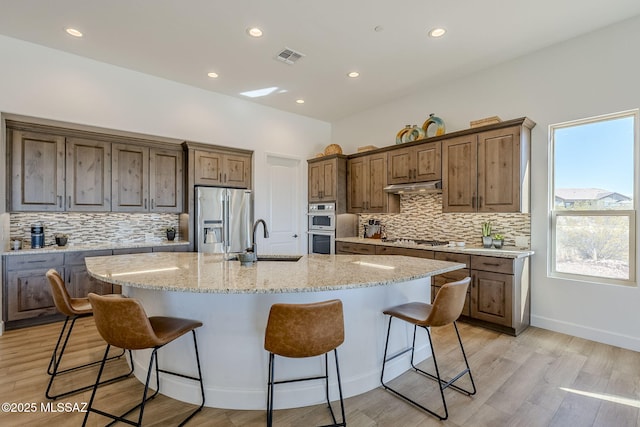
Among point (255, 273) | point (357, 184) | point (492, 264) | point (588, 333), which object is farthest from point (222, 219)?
point (588, 333)

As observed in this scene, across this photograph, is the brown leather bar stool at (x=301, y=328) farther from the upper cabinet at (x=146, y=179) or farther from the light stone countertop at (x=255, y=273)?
the upper cabinet at (x=146, y=179)

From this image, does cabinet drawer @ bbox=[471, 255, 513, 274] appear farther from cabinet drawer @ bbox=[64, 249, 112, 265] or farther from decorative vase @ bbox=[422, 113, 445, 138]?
cabinet drawer @ bbox=[64, 249, 112, 265]

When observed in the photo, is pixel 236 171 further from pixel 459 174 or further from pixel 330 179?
pixel 459 174

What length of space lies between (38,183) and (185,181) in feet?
5.50

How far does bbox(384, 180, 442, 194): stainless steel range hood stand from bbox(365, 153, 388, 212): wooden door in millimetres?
182

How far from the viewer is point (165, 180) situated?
181 inches

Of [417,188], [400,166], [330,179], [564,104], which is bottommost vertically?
[417,188]

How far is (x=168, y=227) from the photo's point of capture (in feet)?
15.9

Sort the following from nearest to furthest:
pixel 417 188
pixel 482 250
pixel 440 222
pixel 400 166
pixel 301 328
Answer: pixel 301 328, pixel 482 250, pixel 417 188, pixel 440 222, pixel 400 166

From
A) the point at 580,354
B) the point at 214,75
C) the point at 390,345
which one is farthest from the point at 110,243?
the point at 580,354

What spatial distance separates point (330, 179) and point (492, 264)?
2988 millimetres

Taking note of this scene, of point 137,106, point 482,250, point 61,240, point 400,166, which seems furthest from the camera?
point 400,166

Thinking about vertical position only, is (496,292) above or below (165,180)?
below

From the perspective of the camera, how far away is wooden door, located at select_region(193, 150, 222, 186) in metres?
4.64
